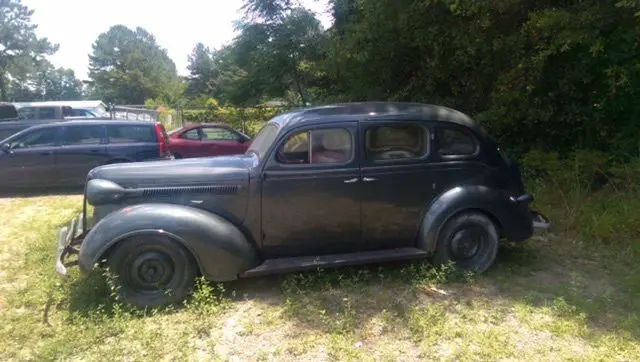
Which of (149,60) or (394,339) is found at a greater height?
(149,60)

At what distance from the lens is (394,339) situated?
3518mm

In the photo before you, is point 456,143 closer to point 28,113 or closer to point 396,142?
point 396,142

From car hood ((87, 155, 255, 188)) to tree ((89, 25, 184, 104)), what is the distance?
66.3 meters

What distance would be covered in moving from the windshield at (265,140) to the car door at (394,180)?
2.80ft

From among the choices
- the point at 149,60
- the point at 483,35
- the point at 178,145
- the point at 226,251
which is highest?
the point at 149,60

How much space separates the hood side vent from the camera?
4207mm

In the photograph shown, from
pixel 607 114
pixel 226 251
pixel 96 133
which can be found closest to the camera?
pixel 226 251

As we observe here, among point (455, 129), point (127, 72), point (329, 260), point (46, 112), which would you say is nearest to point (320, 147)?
point (329, 260)

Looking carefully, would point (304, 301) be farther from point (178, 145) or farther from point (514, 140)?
point (178, 145)

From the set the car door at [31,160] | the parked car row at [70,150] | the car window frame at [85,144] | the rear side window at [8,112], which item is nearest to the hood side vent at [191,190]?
the parked car row at [70,150]

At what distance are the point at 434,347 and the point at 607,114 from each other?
204 inches

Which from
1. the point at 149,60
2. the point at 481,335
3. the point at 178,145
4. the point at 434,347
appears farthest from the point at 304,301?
the point at 149,60

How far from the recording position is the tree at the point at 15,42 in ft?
185

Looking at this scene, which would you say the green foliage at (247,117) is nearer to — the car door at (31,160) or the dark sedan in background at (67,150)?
the dark sedan in background at (67,150)
